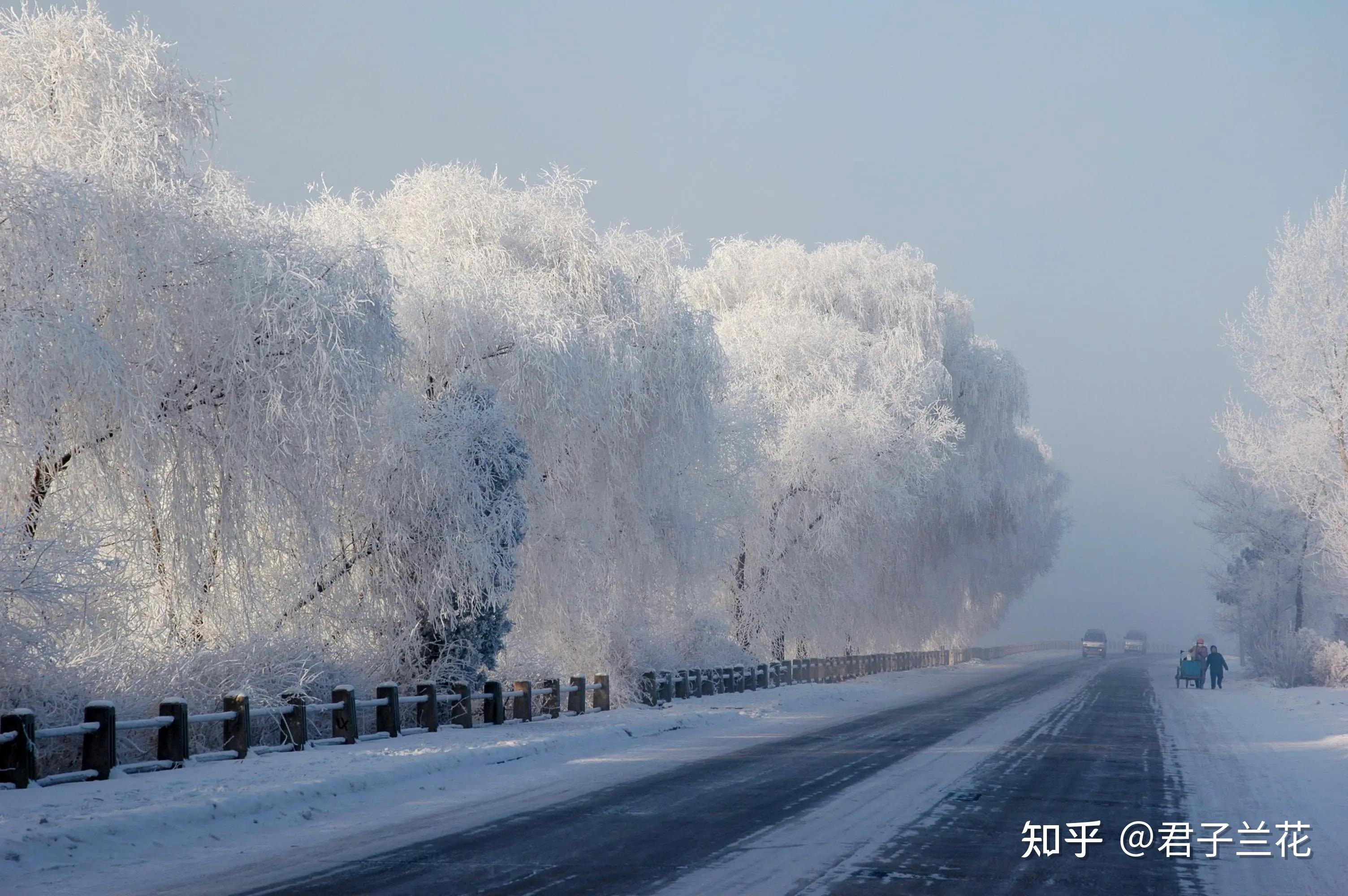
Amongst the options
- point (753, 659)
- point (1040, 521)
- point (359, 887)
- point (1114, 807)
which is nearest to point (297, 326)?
point (359, 887)

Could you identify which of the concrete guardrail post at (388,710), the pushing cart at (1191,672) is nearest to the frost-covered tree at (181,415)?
the concrete guardrail post at (388,710)

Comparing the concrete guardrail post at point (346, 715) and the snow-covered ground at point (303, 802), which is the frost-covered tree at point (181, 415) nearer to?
the concrete guardrail post at point (346, 715)

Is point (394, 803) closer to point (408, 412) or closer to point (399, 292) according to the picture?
point (408, 412)

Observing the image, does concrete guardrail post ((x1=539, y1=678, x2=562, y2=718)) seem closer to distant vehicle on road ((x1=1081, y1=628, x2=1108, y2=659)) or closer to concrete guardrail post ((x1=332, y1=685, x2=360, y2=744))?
concrete guardrail post ((x1=332, y1=685, x2=360, y2=744))

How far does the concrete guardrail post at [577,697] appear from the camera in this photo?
20859 mm

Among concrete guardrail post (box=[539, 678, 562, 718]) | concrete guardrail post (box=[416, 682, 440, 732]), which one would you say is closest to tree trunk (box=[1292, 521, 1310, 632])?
concrete guardrail post (box=[539, 678, 562, 718])

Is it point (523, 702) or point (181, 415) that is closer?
point (181, 415)

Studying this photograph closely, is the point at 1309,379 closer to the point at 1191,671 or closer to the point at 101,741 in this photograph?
the point at 1191,671

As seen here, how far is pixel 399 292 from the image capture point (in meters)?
20.5

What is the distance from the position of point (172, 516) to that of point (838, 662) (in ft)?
88.2

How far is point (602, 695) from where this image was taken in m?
22.2

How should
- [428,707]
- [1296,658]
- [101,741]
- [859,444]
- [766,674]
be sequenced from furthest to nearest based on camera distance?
[1296,658] → [859,444] → [766,674] → [428,707] → [101,741]

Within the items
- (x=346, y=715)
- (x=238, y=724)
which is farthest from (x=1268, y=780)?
(x=238, y=724)

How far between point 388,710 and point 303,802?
5.72 meters
